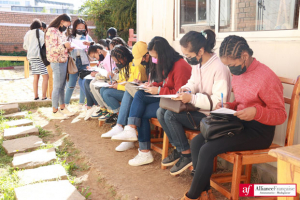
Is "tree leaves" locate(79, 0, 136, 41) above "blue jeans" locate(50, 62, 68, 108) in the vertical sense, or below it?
above

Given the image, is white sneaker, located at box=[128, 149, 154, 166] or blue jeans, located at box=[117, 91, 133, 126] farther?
blue jeans, located at box=[117, 91, 133, 126]

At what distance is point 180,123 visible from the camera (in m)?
2.67

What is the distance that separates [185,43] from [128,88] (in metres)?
1.05

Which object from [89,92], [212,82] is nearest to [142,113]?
[212,82]

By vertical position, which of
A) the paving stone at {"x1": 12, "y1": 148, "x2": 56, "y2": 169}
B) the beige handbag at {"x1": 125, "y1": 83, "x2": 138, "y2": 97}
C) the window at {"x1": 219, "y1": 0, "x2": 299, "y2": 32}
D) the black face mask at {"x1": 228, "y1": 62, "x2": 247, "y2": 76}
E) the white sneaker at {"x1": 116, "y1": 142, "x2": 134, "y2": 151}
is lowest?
the paving stone at {"x1": 12, "y1": 148, "x2": 56, "y2": 169}

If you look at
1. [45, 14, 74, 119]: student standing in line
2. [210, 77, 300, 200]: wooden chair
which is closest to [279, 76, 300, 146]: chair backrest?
[210, 77, 300, 200]: wooden chair

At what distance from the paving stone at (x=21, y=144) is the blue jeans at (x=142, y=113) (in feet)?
5.06

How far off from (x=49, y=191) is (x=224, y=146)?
1.56 metres

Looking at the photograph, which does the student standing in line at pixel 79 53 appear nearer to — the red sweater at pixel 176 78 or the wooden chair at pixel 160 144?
the wooden chair at pixel 160 144

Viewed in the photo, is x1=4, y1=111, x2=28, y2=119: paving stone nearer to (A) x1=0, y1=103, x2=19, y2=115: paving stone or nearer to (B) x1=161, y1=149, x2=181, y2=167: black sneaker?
(A) x1=0, y1=103, x2=19, y2=115: paving stone

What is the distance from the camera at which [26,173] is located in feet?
9.86


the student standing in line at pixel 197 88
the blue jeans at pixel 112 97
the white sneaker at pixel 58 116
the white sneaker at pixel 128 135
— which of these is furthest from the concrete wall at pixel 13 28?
the student standing in line at pixel 197 88

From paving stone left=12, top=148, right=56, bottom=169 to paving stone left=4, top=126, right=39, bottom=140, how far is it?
785mm

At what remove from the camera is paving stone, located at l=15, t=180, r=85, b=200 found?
97.3 inches
